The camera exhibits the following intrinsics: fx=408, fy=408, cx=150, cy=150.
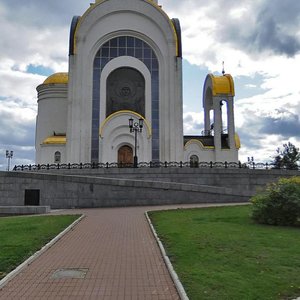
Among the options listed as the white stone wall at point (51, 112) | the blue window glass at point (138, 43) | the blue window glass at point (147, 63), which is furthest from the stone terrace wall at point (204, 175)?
the blue window glass at point (138, 43)

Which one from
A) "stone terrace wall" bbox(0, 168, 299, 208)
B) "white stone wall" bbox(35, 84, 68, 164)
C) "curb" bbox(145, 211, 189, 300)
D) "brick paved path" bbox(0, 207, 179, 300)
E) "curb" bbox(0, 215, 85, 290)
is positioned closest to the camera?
"curb" bbox(145, 211, 189, 300)

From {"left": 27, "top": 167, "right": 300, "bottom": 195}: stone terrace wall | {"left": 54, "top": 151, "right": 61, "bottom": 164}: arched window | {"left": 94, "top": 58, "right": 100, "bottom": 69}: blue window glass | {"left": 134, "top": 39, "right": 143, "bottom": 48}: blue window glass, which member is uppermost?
{"left": 134, "top": 39, "right": 143, "bottom": 48}: blue window glass

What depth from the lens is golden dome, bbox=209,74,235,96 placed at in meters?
42.8

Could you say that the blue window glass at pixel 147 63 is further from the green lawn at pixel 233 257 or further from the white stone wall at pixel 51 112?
the green lawn at pixel 233 257

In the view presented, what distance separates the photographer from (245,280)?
22.6 ft

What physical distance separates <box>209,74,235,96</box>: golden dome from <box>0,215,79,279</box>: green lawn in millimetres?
29831

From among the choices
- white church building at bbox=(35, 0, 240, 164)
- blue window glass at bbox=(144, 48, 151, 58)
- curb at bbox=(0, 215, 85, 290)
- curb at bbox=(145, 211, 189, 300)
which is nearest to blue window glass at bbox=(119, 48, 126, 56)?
white church building at bbox=(35, 0, 240, 164)

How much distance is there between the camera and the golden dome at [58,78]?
4606cm

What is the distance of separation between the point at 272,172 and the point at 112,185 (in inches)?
472

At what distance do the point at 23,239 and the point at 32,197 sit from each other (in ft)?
44.9

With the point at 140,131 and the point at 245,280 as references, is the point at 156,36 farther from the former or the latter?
the point at 245,280

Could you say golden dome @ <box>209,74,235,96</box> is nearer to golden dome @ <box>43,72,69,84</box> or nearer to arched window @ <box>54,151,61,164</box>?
golden dome @ <box>43,72,69,84</box>

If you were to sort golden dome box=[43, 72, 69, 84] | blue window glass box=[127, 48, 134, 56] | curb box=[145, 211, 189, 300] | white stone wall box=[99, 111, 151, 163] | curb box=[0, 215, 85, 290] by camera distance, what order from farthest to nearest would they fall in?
1. golden dome box=[43, 72, 69, 84]
2. blue window glass box=[127, 48, 134, 56]
3. white stone wall box=[99, 111, 151, 163]
4. curb box=[0, 215, 85, 290]
5. curb box=[145, 211, 189, 300]

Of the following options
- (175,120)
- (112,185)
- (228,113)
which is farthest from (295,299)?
(228,113)
